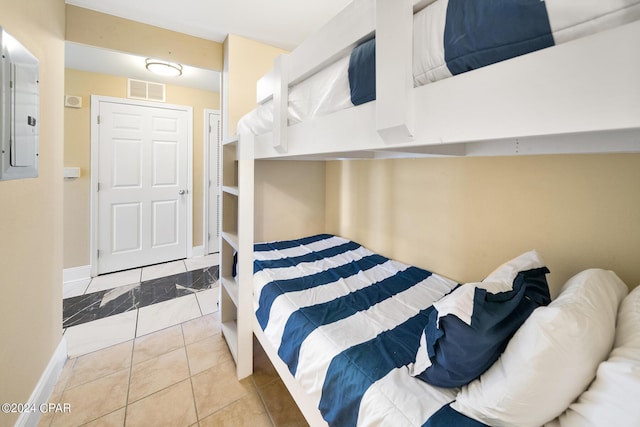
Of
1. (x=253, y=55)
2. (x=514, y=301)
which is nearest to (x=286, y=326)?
(x=514, y=301)

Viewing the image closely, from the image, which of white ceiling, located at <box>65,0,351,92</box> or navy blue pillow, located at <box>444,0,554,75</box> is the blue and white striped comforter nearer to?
navy blue pillow, located at <box>444,0,554,75</box>

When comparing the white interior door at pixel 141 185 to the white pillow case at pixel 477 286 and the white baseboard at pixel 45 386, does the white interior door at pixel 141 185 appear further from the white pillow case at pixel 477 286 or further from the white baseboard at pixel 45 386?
the white pillow case at pixel 477 286

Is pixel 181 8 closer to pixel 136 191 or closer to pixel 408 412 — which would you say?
pixel 136 191

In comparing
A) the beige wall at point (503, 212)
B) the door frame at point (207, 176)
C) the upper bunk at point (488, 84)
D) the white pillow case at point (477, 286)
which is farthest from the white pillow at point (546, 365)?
the door frame at point (207, 176)

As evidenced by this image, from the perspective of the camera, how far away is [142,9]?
6.35 feet

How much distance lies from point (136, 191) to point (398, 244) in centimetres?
325

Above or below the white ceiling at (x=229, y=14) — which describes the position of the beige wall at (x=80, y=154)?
below

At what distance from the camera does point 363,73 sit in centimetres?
81

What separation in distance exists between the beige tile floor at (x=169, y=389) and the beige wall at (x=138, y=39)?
2184 millimetres

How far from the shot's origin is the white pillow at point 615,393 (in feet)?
1.57

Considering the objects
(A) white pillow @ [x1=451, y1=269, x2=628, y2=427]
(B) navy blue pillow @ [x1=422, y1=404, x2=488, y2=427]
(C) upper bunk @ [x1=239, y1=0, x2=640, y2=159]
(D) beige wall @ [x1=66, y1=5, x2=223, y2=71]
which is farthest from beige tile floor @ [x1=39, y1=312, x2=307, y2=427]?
(D) beige wall @ [x1=66, y1=5, x2=223, y2=71]

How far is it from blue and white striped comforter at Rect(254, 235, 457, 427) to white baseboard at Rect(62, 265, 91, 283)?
249cm

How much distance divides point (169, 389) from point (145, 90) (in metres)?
3.35

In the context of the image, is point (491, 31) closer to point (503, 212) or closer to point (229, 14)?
point (503, 212)
